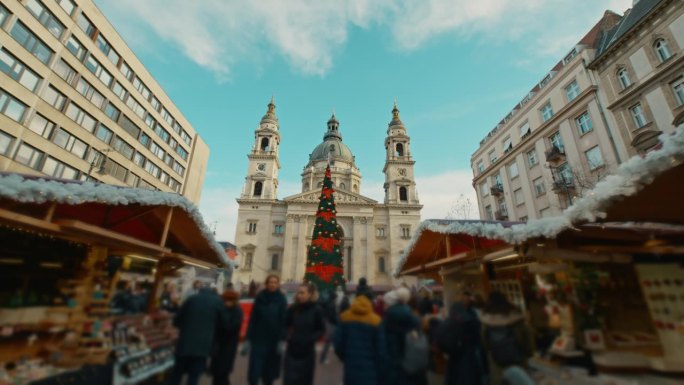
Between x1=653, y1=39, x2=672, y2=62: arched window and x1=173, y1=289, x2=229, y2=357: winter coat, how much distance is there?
23.8 meters

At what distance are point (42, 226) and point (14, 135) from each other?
21508 mm

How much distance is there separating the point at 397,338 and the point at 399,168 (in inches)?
1691

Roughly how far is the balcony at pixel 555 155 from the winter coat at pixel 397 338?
23.0 metres

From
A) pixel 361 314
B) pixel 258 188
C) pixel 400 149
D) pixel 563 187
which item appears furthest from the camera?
pixel 400 149

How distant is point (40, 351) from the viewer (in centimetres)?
382

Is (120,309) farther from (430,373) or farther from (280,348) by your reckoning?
(430,373)

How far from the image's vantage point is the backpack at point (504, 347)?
3.70 meters

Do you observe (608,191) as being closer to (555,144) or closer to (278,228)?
(555,144)

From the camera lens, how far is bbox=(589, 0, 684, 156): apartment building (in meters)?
14.1

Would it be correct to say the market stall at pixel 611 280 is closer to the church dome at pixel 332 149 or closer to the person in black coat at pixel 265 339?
the person in black coat at pixel 265 339

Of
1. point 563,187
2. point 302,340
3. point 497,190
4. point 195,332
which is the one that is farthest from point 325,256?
point 497,190

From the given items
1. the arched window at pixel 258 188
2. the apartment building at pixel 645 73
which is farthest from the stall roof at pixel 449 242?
the arched window at pixel 258 188

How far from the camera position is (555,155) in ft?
67.5

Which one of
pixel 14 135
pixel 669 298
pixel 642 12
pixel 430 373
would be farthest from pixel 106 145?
pixel 642 12
